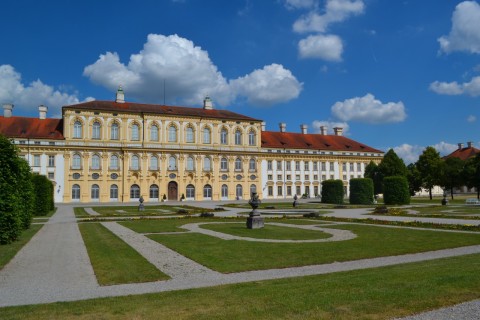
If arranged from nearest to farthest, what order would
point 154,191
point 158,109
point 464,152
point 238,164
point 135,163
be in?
point 135,163
point 154,191
point 158,109
point 238,164
point 464,152

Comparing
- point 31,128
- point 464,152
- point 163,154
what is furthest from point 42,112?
point 464,152

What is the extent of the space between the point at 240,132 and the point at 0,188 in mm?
55519

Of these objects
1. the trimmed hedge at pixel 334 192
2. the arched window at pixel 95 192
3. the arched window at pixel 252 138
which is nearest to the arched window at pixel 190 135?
the arched window at pixel 252 138

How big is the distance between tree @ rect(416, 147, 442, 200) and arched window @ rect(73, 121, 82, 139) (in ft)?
166

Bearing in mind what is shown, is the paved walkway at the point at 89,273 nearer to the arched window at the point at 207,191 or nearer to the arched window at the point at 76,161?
the arched window at the point at 76,161

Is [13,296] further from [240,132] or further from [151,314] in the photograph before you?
[240,132]

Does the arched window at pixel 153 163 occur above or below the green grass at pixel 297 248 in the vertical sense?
above

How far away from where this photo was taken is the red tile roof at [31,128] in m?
57.7

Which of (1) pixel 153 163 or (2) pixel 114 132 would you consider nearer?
(2) pixel 114 132

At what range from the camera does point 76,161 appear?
5984 centimetres

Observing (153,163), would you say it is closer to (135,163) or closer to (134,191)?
(135,163)

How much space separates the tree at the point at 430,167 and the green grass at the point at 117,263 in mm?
55610

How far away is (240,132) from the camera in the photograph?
229 ft

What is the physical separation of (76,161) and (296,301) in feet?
191
